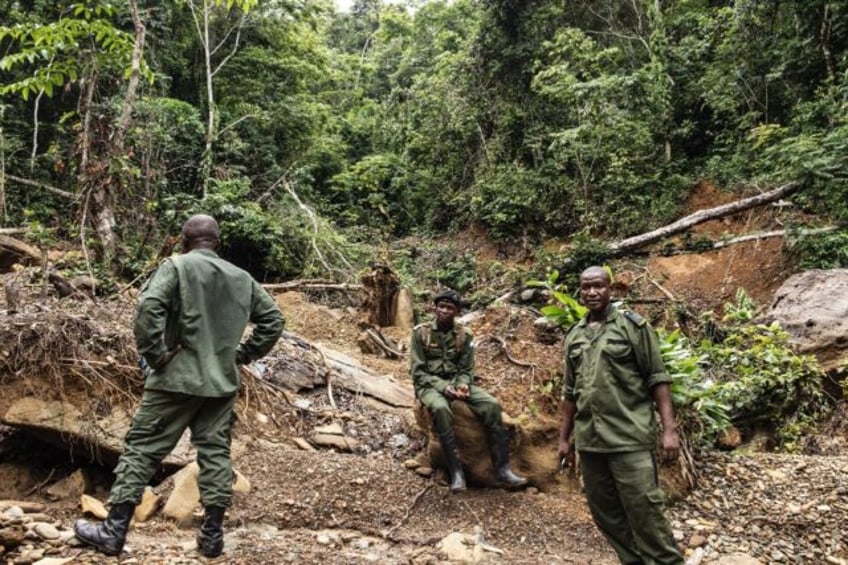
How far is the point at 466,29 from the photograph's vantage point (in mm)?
20422

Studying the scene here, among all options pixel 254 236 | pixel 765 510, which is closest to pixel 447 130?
pixel 254 236

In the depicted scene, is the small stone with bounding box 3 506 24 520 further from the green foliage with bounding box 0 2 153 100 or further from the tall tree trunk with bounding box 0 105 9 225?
the tall tree trunk with bounding box 0 105 9 225

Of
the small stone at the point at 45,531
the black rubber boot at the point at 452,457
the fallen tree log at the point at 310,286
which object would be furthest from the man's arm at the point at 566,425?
the fallen tree log at the point at 310,286

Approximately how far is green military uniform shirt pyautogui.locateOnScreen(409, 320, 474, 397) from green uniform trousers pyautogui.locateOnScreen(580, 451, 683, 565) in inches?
71.3

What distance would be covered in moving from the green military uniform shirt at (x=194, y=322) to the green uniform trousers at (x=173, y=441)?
98 millimetres

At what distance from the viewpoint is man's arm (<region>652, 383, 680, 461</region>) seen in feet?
10.2

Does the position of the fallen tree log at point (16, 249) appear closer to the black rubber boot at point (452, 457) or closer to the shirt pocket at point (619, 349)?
the black rubber boot at point (452, 457)

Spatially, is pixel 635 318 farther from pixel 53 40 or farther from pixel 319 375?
pixel 53 40

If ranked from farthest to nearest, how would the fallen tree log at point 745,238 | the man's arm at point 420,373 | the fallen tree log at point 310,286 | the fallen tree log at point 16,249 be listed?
the fallen tree log at point 310,286, the fallen tree log at point 745,238, the fallen tree log at point 16,249, the man's arm at point 420,373

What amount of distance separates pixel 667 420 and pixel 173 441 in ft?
8.64

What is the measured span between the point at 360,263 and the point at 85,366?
29.3ft

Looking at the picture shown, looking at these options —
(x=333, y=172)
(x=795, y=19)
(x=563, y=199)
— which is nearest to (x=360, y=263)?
(x=563, y=199)

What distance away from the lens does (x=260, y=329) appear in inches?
147

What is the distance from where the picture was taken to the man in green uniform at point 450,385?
4711mm
